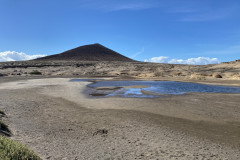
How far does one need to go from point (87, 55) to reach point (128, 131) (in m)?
108

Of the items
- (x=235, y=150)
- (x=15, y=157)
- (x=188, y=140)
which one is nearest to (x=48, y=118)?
(x=15, y=157)

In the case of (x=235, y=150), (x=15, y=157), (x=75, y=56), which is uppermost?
(x=75, y=56)

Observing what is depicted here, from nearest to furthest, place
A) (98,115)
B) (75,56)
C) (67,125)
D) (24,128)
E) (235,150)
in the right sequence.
A: (235,150) < (24,128) < (67,125) < (98,115) < (75,56)

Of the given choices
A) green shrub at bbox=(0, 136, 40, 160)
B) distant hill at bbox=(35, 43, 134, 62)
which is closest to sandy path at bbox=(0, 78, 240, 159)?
green shrub at bbox=(0, 136, 40, 160)

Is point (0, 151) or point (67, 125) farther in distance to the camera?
point (67, 125)

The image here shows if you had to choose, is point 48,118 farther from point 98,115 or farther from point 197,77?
point 197,77

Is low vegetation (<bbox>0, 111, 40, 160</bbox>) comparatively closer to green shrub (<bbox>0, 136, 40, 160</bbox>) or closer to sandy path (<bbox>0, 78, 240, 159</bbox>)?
green shrub (<bbox>0, 136, 40, 160</bbox>)

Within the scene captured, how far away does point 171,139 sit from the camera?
7.80m

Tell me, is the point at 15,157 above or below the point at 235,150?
above

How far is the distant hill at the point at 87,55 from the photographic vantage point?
106m

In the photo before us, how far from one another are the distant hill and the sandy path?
311 feet

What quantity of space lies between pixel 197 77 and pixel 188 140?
35.1 m

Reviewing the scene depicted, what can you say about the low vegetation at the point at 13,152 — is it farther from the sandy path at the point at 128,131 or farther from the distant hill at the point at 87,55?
the distant hill at the point at 87,55

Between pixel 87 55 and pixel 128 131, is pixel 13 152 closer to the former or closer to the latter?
pixel 128 131
